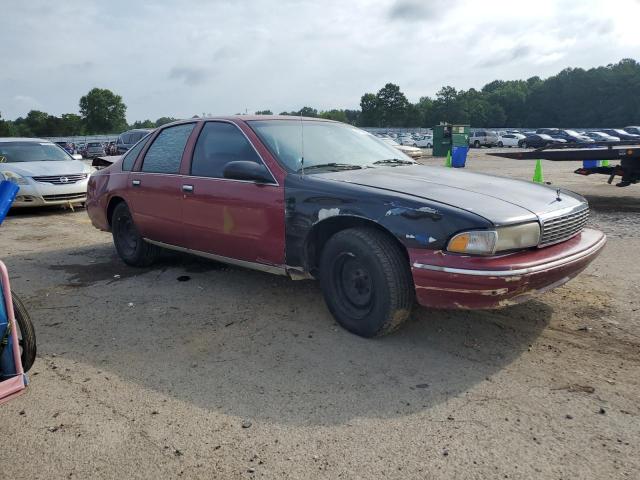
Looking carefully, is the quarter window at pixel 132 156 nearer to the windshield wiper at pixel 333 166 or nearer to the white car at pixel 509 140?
the windshield wiper at pixel 333 166

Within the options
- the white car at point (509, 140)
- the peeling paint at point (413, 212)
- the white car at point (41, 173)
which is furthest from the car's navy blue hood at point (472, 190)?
the white car at point (509, 140)

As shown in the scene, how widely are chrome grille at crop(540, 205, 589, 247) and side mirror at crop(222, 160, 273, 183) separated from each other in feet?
6.47

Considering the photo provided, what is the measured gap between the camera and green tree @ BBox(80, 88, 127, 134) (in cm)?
9406

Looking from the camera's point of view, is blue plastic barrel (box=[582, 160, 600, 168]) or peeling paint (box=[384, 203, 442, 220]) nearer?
peeling paint (box=[384, 203, 442, 220])

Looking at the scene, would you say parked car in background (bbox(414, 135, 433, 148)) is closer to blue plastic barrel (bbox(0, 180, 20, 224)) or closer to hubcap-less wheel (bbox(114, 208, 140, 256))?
hubcap-less wheel (bbox(114, 208, 140, 256))

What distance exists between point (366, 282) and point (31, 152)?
9.59 metres

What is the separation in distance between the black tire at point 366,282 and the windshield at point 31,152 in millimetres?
8904

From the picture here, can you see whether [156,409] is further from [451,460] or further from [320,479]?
[451,460]

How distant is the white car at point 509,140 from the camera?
148 feet

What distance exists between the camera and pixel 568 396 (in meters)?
2.77

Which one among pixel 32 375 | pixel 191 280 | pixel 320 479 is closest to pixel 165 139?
pixel 191 280

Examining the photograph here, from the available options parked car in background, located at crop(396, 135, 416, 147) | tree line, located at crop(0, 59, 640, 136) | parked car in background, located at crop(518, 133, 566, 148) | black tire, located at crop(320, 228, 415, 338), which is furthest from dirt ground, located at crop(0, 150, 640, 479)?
tree line, located at crop(0, 59, 640, 136)

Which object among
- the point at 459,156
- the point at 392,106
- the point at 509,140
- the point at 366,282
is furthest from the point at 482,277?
the point at 392,106

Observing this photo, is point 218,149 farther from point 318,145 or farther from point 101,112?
point 101,112
